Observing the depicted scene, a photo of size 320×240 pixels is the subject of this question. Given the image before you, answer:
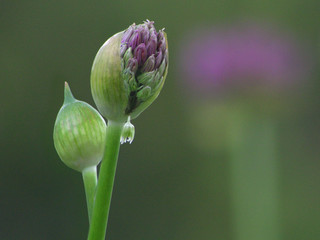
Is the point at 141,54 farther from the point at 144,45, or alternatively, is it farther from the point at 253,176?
the point at 253,176

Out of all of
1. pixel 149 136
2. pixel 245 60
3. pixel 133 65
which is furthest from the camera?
pixel 149 136

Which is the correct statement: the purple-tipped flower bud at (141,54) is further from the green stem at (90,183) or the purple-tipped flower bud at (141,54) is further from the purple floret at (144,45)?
the green stem at (90,183)

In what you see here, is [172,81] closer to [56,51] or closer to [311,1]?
[56,51]

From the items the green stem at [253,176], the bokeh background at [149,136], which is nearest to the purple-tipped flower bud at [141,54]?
the green stem at [253,176]

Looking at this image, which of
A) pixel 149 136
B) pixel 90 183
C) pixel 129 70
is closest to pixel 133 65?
pixel 129 70

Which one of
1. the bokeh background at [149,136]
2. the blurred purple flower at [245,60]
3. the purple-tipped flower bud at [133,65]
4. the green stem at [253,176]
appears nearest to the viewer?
the purple-tipped flower bud at [133,65]

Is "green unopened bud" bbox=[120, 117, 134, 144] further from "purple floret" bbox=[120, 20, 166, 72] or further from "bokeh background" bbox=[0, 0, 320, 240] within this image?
"bokeh background" bbox=[0, 0, 320, 240]
